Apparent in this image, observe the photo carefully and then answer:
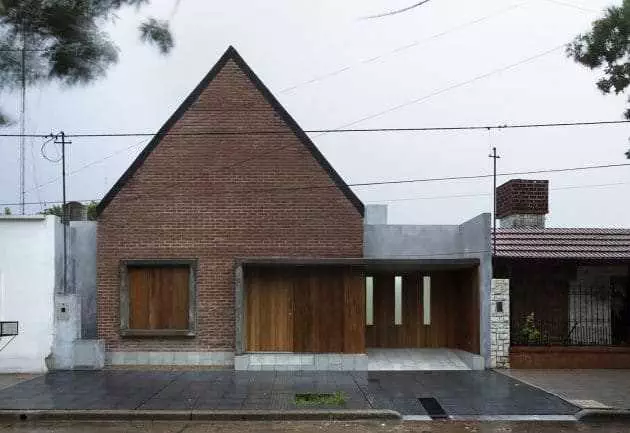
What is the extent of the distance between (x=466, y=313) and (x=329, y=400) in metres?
6.38

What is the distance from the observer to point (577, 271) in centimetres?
1773

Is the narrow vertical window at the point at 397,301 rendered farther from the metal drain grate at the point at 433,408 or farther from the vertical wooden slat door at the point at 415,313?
the metal drain grate at the point at 433,408

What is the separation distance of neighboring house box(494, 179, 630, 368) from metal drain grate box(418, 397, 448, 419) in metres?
4.39

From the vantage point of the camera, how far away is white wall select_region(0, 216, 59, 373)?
15586 mm

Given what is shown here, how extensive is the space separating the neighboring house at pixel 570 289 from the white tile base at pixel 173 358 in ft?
22.5

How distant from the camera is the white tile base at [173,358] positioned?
1616 centimetres

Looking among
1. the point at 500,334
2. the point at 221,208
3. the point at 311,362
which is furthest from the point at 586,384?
the point at 221,208

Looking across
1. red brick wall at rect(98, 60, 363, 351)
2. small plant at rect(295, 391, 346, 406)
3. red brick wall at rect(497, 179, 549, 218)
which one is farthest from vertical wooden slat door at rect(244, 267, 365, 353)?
red brick wall at rect(497, 179, 549, 218)

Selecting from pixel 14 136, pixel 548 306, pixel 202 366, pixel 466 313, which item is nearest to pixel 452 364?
pixel 466 313

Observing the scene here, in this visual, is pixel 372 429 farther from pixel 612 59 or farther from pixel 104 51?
pixel 612 59

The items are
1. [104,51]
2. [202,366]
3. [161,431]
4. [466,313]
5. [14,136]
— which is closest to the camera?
[104,51]

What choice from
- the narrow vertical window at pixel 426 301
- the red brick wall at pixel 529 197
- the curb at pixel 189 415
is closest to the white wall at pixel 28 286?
the curb at pixel 189 415

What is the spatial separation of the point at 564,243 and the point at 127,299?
1092cm

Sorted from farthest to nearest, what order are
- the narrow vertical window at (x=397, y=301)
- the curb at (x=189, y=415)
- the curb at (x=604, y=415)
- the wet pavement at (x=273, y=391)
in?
1. the narrow vertical window at (x=397, y=301)
2. the wet pavement at (x=273, y=391)
3. the curb at (x=604, y=415)
4. the curb at (x=189, y=415)
